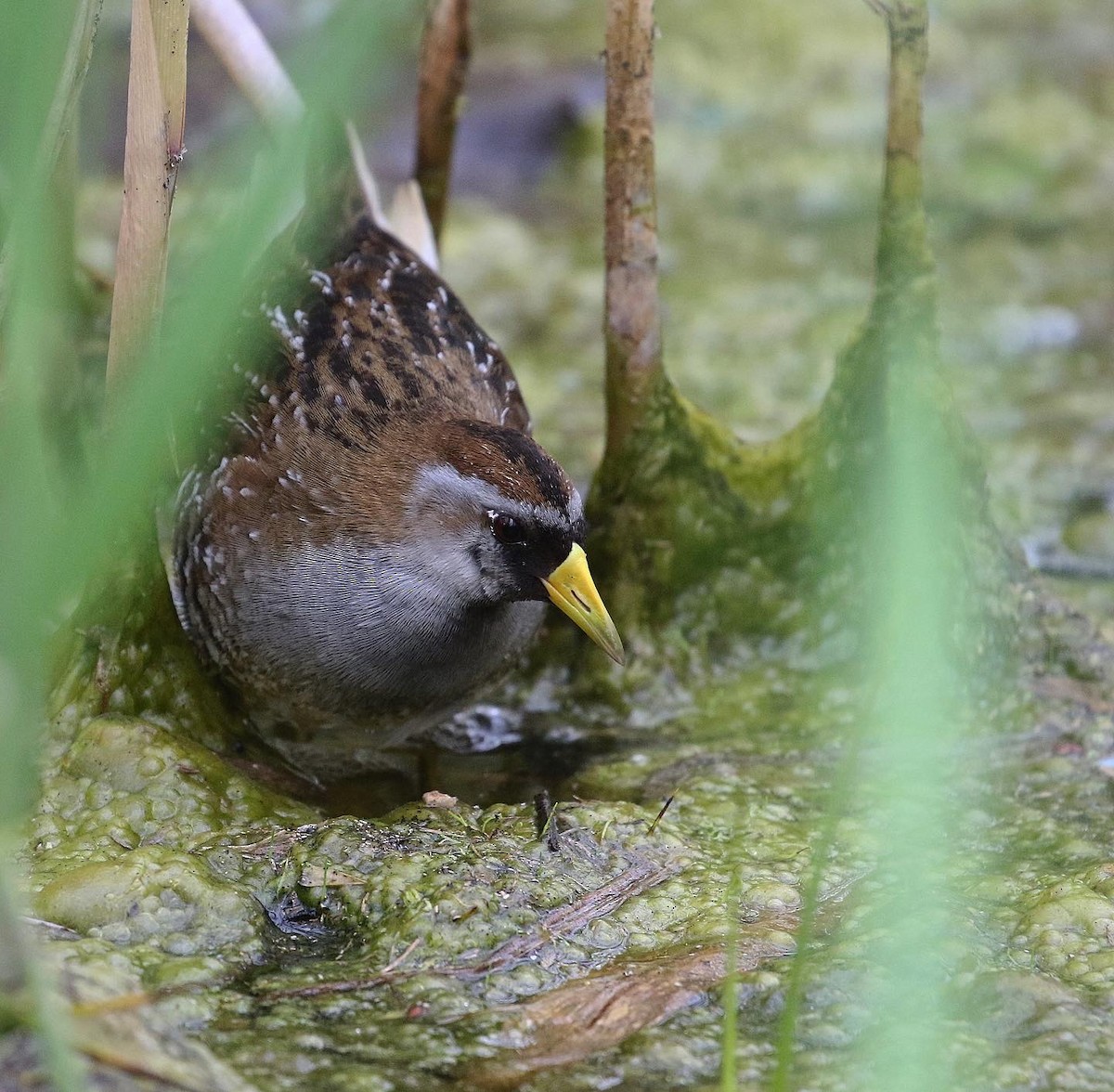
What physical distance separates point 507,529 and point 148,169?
91 centimetres

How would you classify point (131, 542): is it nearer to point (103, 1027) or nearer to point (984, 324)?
point (103, 1027)

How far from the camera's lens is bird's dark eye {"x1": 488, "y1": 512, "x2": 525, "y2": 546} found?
2.90 metres

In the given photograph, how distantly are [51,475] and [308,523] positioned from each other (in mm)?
513

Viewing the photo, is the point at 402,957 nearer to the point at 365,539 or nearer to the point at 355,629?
the point at 355,629

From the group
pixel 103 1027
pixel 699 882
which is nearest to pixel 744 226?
pixel 699 882

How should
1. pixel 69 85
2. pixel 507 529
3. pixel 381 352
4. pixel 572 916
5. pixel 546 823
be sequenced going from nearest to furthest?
pixel 69 85 < pixel 572 916 < pixel 546 823 < pixel 507 529 < pixel 381 352

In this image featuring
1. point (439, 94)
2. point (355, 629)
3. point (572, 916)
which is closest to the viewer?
point (572, 916)

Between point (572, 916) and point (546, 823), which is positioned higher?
point (546, 823)

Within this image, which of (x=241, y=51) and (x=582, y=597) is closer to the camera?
(x=582, y=597)

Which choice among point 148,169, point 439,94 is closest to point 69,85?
point 148,169

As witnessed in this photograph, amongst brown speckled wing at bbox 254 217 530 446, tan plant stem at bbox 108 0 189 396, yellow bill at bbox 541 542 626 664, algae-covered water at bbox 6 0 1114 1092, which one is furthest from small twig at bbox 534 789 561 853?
tan plant stem at bbox 108 0 189 396

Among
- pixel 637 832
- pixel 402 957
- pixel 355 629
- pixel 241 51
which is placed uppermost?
pixel 241 51

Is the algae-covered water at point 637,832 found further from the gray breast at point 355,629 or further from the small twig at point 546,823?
the gray breast at point 355,629

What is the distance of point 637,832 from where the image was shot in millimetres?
2826
